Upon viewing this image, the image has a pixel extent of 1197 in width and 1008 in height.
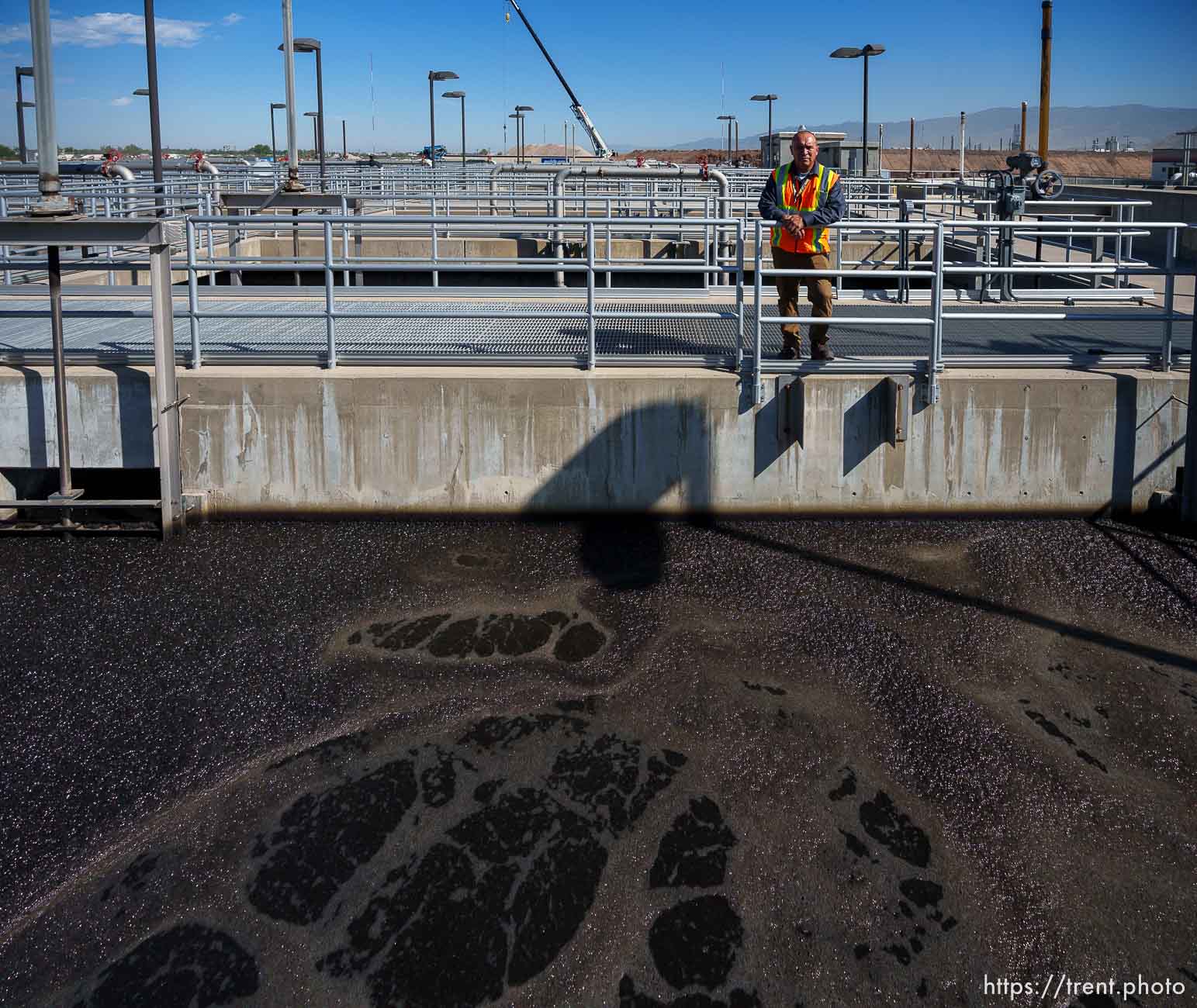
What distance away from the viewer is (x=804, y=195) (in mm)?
8734

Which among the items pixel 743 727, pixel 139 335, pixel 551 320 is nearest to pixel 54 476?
pixel 139 335

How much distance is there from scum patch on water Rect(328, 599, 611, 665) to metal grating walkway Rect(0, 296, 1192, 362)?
2670mm

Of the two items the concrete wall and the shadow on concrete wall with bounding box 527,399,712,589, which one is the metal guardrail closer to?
the concrete wall

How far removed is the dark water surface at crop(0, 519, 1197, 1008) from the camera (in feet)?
13.8

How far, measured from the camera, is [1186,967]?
161 inches

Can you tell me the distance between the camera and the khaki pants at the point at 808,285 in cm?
890

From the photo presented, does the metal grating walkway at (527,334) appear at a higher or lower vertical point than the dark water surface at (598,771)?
higher

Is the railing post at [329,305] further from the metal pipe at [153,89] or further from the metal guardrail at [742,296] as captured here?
the metal pipe at [153,89]

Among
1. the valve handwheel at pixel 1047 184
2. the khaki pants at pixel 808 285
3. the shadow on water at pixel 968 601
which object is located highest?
the valve handwheel at pixel 1047 184

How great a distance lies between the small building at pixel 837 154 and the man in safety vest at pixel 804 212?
84.2 ft

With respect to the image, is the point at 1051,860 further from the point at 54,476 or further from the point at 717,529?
the point at 54,476

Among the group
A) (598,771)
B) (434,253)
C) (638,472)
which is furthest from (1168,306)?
(434,253)

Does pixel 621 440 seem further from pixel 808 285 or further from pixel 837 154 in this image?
pixel 837 154

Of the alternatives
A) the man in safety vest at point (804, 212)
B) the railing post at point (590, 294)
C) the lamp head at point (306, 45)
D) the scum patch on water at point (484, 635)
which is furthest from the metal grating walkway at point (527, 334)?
the lamp head at point (306, 45)
